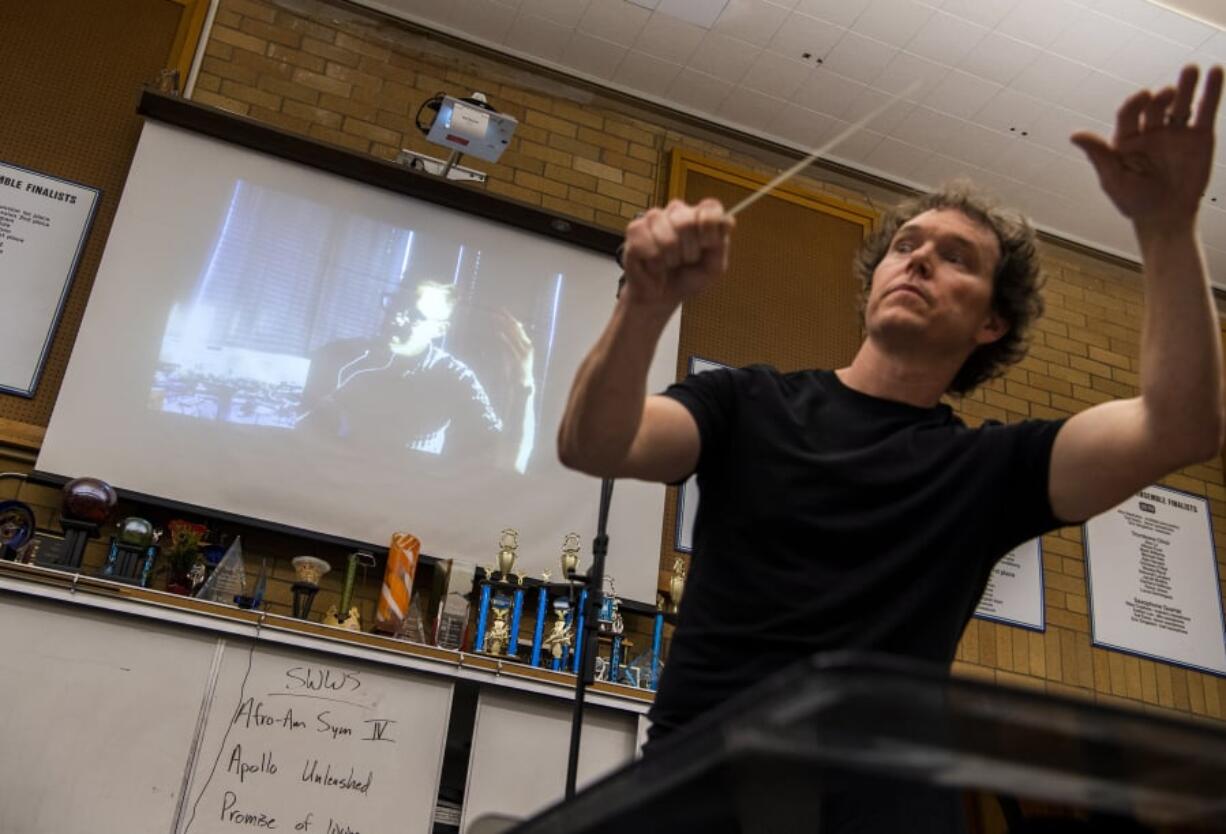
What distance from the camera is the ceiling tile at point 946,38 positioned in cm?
474

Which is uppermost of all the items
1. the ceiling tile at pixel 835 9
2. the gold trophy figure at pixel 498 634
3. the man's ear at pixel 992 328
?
the ceiling tile at pixel 835 9

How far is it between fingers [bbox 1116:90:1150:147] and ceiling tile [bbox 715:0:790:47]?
3.96 meters

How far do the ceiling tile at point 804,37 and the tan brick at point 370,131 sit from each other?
5.58ft

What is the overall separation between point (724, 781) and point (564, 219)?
4.22 m

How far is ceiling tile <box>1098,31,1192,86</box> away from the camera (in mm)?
4770

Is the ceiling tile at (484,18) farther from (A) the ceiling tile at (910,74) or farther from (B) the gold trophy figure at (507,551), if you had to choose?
(B) the gold trophy figure at (507,551)

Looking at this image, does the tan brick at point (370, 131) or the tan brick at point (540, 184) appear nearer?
the tan brick at point (370, 131)

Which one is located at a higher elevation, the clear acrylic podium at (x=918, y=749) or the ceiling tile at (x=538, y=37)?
the ceiling tile at (x=538, y=37)

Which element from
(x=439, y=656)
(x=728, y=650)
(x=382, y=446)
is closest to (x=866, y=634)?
(x=728, y=650)

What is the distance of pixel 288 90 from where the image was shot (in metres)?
4.71

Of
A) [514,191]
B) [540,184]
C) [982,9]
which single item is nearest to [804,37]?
[982,9]

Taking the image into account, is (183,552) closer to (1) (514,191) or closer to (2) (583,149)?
(1) (514,191)

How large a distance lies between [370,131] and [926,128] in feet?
8.50

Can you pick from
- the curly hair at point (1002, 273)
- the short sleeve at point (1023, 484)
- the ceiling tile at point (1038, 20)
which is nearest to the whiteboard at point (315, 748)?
the curly hair at point (1002, 273)
